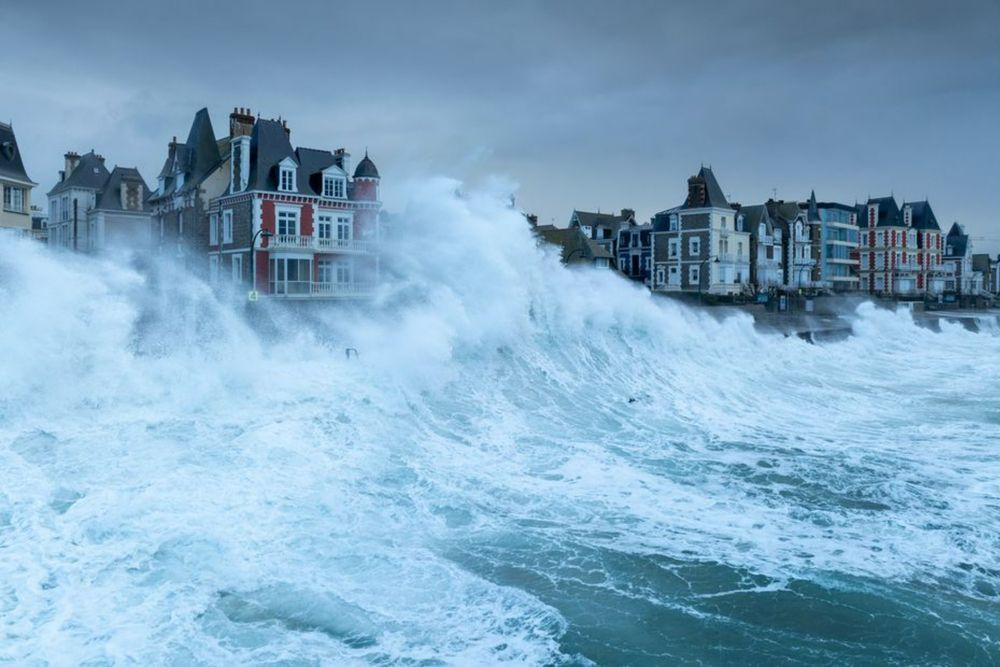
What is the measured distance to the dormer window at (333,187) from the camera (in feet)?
124

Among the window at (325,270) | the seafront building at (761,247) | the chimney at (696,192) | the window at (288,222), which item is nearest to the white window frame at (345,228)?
the window at (325,270)

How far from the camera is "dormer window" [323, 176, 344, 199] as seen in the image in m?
37.7

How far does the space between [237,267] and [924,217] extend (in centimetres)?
8334

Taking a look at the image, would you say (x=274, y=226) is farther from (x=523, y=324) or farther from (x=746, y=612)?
(x=746, y=612)

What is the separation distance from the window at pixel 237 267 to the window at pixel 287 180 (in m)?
3.77

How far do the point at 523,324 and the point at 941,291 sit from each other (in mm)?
82489

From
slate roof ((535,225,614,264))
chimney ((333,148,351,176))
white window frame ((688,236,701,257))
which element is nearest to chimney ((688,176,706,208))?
white window frame ((688,236,701,257))

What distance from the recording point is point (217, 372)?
57.4 feet

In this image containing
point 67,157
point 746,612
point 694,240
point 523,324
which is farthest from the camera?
point 694,240

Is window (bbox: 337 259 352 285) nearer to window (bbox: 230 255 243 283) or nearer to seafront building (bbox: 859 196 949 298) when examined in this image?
window (bbox: 230 255 243 283)

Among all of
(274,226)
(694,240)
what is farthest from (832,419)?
(694,240)

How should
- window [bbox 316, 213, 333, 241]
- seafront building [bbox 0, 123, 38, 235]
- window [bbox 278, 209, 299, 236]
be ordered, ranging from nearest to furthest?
seafront building [bbox 0, 123, 38, 235] → window [bbox 278, 209, 299, 236] → window [bbox 316, 213, 333, 241]

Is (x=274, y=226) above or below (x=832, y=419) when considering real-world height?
above

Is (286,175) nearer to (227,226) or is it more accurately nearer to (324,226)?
(324,226)
